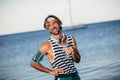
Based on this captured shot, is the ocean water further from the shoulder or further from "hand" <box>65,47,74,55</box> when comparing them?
"hand" <box>65,47,74,55</box>

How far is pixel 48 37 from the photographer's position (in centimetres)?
246

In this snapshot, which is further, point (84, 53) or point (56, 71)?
point (84, 53)

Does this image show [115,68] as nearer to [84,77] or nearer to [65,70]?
[84,77]

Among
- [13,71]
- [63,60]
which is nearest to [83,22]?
[63,60]

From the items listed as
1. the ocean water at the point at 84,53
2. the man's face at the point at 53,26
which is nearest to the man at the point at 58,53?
the man's face at the point at 53,26

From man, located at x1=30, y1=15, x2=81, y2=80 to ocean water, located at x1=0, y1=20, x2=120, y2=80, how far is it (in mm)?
130

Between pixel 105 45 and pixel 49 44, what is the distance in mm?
744

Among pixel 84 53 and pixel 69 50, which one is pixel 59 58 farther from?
pixel 84 53

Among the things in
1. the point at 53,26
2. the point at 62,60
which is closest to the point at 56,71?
the point at 62,60

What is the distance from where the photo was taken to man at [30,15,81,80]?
7.29ft

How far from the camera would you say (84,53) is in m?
2.65

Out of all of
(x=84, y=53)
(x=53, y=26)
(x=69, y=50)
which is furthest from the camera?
(x=84, y=53)

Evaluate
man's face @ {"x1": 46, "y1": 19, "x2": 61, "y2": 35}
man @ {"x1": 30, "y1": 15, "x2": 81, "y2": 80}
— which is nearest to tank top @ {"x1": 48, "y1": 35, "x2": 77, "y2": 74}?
man @ {"x1": 30, "y1": 15, "x2": 81, "y2": 80}

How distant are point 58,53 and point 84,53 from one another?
19.5 inches
